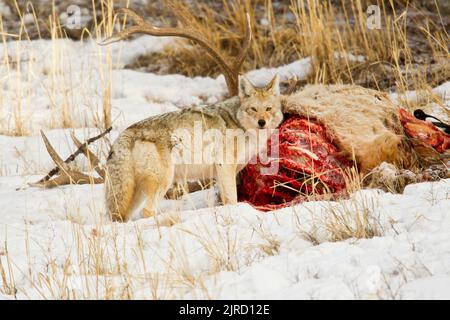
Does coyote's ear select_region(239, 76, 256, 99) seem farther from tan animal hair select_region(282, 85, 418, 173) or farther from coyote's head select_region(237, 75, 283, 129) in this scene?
tan animal hair select_region(282, 85, 418, 173)

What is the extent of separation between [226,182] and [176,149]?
1.32 feet

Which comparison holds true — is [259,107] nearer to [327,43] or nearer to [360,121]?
[360,121]

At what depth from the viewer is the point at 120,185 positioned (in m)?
4.85

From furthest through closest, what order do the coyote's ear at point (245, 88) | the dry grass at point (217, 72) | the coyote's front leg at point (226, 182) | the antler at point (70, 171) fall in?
1. the antler at point (70, 171)
2. the coyote's ear at point (245, 88)
3. the coyote's front leg at point (226, 182)
4. the dry grass at point (217, 72)

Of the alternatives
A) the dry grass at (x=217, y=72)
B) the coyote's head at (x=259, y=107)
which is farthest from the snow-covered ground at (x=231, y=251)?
the coyote's head at (x=259, y=107)

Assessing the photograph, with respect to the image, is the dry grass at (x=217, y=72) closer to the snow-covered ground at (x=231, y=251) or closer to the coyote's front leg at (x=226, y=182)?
the snow-covered ground at (x=231, y=251)

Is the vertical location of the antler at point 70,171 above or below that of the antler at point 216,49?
below

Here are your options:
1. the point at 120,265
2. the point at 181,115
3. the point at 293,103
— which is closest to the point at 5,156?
the point at 181,115

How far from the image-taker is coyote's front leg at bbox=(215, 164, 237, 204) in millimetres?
5082

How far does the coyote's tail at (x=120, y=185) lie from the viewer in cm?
Answer: 484

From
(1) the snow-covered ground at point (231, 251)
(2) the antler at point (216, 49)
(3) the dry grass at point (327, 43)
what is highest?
(2) the antler at point (216, 49)

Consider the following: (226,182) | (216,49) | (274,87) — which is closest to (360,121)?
(274,87)

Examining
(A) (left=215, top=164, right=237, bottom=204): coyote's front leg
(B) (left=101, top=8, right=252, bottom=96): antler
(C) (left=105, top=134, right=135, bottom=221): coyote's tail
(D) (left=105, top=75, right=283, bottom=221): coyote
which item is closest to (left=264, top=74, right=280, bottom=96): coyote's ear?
(D) (left=105, top=75, right=283, bottom=221): coyote

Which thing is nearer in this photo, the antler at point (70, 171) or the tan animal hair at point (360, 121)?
the tan animal hair at point (360, 121)
